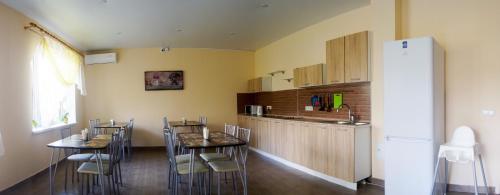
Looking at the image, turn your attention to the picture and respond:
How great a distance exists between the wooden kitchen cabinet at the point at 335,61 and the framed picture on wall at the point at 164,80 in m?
4.21

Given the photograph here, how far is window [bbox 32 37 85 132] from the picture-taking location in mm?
4879

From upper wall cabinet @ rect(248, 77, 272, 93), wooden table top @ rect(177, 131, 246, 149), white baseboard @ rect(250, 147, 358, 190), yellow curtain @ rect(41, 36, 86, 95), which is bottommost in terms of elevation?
white baseboard @ rect(250, 147, 358, 190)

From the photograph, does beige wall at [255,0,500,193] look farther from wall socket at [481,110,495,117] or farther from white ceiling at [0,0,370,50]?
white ceiling at [0,0,370,50]

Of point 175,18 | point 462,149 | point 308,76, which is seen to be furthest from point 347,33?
point 175,18

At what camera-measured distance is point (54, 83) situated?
566 cm

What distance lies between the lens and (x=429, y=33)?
3.66 m

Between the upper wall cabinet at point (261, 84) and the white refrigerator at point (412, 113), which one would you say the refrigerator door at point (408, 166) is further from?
the upper wall cabinet at point (261, 84)

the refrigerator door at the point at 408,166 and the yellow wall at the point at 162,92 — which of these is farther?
the yellow wall at the point at 162,92

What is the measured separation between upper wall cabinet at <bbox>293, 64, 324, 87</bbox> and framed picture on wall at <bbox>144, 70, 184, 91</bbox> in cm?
332

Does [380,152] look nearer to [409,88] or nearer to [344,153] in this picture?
[344,153]

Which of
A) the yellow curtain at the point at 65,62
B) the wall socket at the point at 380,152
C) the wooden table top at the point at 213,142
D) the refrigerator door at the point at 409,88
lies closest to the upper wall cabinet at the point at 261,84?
the wooden table top at the point at 213,142

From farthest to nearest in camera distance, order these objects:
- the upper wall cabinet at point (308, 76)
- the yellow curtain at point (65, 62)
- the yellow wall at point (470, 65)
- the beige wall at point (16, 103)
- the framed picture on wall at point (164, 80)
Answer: the framed picture on wall at point (164, 80), the yellow curtain at point (65, 62), the upper wall cabinet at point (308, 76), the beige wall at point (16, 103), the yellow wall at point (470, 65)

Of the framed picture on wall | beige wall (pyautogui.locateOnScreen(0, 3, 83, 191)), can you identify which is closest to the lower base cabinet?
the framed picture on wall

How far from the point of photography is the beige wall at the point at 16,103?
3816 mm
